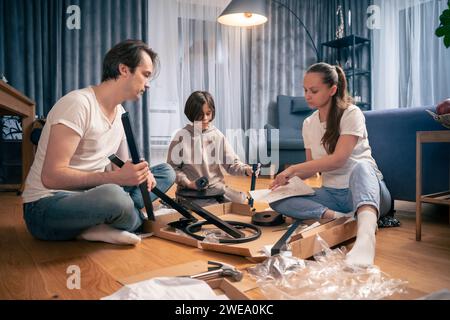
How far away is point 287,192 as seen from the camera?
4.75 ft

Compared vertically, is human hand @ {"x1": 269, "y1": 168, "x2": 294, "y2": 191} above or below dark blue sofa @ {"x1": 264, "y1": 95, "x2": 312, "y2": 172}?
below

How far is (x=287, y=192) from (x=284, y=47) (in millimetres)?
3173

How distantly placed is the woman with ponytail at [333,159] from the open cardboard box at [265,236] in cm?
10

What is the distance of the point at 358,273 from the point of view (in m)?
0.95

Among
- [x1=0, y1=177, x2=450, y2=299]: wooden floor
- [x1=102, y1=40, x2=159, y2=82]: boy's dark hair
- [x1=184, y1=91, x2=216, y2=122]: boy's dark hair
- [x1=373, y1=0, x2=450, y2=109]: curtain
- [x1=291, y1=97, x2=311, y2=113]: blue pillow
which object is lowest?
[x1=0, y1=177, x2=450, y2=299]: wooden floor

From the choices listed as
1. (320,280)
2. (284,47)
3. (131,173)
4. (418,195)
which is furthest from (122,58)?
(284,47)

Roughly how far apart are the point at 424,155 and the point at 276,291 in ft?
3.79

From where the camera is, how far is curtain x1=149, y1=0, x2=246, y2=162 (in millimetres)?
3662

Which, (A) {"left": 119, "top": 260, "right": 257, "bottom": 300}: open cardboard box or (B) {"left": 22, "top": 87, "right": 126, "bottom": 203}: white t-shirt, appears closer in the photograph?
(A) {"left": 119, "top": 260, "right": 257, "bottom": 300}: open cardboard box

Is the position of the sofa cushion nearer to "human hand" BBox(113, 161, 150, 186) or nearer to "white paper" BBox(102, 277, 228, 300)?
"human hand" BBox(113, 161, 150, 186)

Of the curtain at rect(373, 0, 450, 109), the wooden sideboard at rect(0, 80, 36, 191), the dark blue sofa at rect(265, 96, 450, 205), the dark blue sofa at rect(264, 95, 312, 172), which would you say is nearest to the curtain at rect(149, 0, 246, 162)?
the dark blue sofa at rect(264, 95, 312, 172)

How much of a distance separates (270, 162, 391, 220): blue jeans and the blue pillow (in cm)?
250

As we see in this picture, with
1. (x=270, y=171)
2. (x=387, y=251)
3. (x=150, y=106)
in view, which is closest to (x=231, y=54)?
(x=150, y=106)
